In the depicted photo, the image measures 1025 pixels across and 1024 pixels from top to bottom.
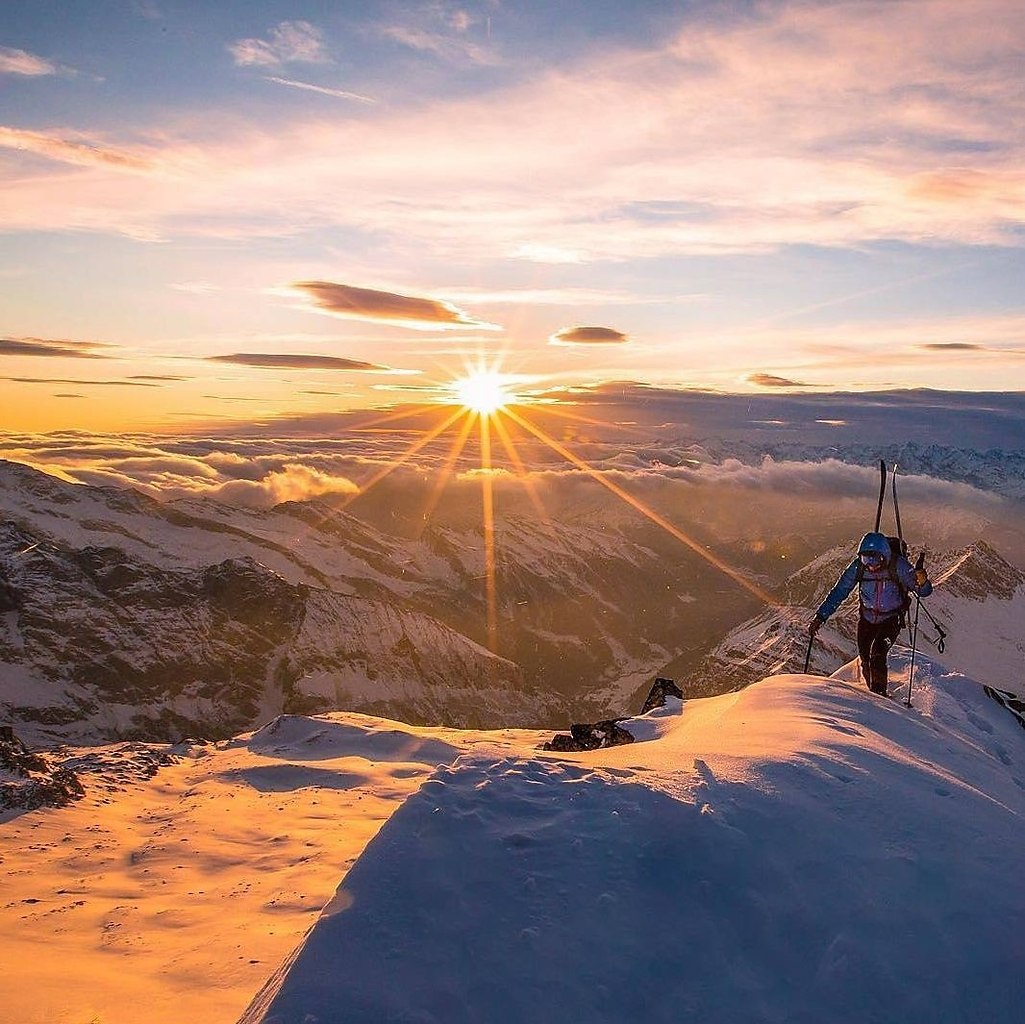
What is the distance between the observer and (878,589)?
52.9 feet

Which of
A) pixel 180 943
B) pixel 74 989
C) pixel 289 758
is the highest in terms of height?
pixel 74 989

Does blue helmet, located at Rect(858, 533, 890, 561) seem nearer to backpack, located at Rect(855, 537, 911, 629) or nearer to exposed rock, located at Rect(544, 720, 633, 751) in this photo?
backpack, located at Rect(855, 537, 911, 629)

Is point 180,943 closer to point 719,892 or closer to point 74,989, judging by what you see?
point 74,989

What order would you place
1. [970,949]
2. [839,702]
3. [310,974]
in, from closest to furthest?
[310,974] → [970,949] → [839,702]

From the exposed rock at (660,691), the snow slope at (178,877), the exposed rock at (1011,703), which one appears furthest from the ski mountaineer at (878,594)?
the exposed rock at (660,691)

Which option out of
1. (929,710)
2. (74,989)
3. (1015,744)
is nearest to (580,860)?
(74,989)

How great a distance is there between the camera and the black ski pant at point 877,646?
16.0m

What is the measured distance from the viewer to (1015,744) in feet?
49.4

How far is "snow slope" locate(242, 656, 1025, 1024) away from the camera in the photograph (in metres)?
5.79

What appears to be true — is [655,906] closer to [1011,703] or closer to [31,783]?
[1011,703]

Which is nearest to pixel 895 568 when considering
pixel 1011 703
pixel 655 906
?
pixel 1011 703

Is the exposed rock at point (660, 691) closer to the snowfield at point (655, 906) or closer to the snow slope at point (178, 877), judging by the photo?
the snow slope at point (178, 877)

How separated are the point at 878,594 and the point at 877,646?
1051 mm

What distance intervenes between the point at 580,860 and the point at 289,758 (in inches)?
1851
